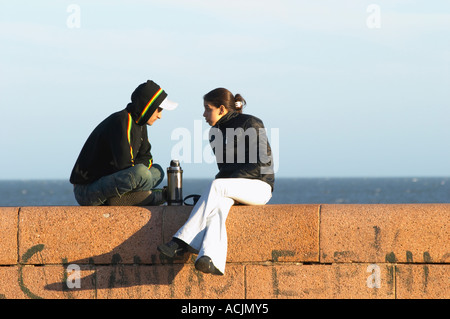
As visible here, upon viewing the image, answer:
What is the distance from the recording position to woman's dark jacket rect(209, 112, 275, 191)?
20.3 feet

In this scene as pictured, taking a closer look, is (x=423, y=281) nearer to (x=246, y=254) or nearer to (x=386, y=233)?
(x=386, y=233)

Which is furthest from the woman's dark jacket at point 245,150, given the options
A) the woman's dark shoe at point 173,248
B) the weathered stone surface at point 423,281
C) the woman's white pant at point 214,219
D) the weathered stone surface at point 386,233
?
the weathered stone surface at point 423,281

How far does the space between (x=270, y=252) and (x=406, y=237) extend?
3.58ft

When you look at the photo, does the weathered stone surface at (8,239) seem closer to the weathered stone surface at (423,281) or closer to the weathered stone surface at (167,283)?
the weathered stone surface at (167,283)

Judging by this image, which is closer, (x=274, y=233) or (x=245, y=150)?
(x=274, y=233)

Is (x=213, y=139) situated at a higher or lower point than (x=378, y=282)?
higher

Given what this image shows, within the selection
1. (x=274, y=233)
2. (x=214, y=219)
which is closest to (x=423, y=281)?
(x=274, y=233)

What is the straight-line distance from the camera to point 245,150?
6.22 meters

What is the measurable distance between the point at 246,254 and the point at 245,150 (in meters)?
0.85

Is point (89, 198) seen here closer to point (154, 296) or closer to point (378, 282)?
point (154, 296)

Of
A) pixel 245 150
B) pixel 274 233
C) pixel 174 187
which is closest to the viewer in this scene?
pixel 274 233
